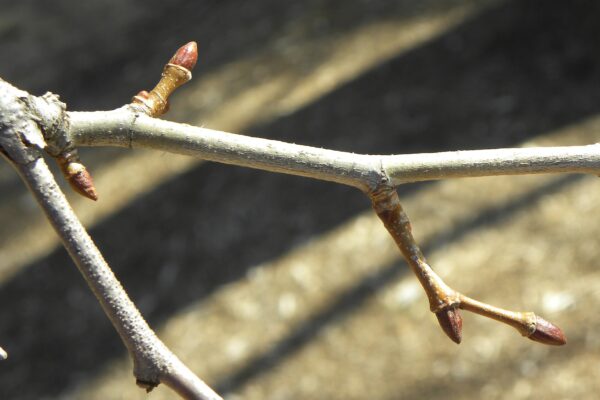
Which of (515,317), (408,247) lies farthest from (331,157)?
(515,317)

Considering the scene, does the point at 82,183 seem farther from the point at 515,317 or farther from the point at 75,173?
the point at 515,317

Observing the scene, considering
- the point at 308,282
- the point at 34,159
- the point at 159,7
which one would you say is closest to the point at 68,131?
the point at 34,159

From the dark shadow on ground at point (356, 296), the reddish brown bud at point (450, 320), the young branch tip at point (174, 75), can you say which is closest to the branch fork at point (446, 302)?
the reddish brown bud at point (450, 320)

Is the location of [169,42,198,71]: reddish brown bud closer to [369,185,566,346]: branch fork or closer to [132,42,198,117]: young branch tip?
[132,42,198,117]: young branch tip

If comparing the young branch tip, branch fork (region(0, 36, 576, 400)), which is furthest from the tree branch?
the young branch tip

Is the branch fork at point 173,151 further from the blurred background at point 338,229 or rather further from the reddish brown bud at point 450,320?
the blurred background at point 338,229
